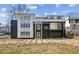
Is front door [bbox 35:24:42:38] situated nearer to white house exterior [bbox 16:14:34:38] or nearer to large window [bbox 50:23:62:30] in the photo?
white house exterior [bbox 16:14:34:38]

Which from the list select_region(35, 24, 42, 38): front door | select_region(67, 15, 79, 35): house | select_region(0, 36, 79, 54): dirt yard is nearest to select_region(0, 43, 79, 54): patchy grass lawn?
select_region(0, 36, 79, 54): dirt yard

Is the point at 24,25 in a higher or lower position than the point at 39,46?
higher

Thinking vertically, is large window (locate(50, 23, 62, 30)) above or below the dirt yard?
above

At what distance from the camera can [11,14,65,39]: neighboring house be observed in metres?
13.7

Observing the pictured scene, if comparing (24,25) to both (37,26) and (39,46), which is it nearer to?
(37,26)

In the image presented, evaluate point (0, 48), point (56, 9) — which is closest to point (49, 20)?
point (56, 9)

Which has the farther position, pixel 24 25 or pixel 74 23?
pixel 24 25

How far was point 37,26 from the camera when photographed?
13.7 m

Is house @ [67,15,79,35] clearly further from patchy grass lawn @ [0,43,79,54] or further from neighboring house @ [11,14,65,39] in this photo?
patchy grass lawn @ [0,43,79,54]

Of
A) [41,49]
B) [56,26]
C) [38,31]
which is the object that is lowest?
[41,49]

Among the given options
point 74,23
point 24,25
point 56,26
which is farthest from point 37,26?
point 74,23

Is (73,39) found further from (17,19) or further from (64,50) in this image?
(17,19)

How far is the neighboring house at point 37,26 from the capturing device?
45.0ft
